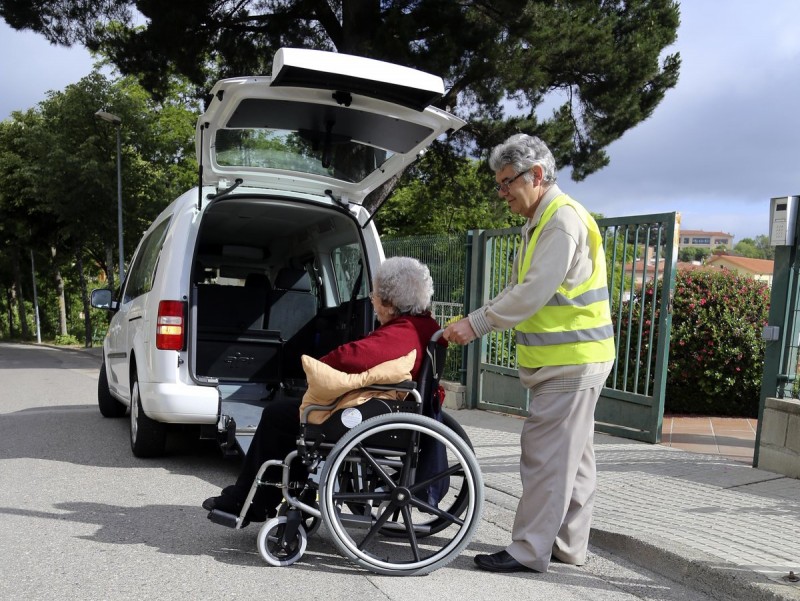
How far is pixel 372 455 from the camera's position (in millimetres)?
3742

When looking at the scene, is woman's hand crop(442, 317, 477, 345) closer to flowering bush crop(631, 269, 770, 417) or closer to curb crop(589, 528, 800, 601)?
curb crop(589, 528, 800, 601)

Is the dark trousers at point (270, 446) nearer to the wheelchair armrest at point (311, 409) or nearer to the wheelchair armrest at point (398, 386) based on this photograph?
the wheelchair armrest at point (311, 409)

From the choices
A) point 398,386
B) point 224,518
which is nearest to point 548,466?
point 398,386

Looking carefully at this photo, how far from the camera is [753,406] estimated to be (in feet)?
27.5

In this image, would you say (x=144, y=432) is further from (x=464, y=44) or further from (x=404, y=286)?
(x=464, y=44)

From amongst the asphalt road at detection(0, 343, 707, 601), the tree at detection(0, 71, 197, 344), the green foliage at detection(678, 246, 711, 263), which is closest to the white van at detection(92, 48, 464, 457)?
the asphalt road at detection(0, 343, 707, 601)

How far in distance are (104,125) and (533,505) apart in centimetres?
2376

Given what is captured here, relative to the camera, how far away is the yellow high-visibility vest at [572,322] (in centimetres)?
381

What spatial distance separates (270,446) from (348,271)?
9.32ft

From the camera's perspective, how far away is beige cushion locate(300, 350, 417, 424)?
373 centimetres

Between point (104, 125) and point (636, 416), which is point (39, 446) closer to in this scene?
point (636, 416)

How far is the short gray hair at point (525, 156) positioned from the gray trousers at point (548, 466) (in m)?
1.05

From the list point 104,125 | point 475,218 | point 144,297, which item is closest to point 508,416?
point 144,297

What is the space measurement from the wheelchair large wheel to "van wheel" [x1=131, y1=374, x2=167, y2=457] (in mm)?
2656
